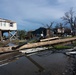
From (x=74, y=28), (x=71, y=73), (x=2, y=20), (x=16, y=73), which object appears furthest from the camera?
(x=74, y=28)

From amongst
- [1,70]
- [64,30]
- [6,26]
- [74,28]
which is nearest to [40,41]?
[1,70]

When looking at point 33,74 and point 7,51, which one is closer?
point 7,51

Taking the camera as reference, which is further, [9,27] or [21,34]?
[21,34]

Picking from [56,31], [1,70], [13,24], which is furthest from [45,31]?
[1,70]

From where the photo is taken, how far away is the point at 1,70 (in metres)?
9.48

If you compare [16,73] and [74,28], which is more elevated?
[74,28]

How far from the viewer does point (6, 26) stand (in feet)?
181

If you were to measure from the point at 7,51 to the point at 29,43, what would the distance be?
2.09 ft

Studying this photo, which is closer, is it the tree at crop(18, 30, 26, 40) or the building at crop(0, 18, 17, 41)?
the building at crop(0, 18, 17, 41)

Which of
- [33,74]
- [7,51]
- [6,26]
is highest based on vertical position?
[6,26]

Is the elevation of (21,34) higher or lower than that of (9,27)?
lower

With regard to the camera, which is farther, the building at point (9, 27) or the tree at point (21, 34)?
the tree at point (21, 34)

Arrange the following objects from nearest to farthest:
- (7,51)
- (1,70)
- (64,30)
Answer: (7,51), (1,70), (64,30)

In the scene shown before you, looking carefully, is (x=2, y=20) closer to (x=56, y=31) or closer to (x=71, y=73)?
(x=56, y=31)
